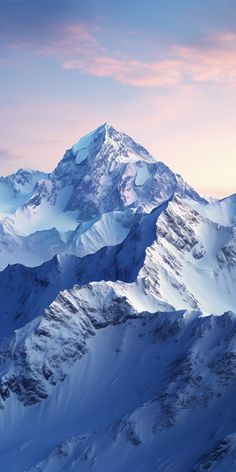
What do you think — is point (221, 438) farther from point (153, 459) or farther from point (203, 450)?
point (153, 459)

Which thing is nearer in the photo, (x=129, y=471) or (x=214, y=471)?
(x=214, y=471)

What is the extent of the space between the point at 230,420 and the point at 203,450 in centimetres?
1010

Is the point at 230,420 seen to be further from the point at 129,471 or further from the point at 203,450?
the point at 129,471

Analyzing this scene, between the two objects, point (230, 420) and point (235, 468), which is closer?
point (235, 468)

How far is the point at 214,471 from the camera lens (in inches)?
7087

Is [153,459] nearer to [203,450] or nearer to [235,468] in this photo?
[203,450]

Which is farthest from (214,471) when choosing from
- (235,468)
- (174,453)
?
(174,453)

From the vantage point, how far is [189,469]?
618 ft

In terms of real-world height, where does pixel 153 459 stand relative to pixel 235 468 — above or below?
above

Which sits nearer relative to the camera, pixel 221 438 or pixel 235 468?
pixel 235 468

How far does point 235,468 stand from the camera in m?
179

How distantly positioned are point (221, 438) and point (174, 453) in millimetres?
11893

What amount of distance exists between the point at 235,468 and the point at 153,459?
1029 inches

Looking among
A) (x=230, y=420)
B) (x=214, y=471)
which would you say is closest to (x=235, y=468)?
(x=214, y=471)
